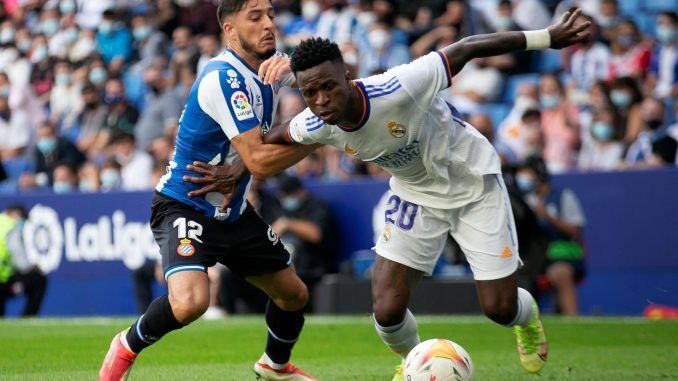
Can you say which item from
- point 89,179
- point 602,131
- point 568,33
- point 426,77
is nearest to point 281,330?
point 426,77

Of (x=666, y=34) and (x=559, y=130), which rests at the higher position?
(x=666, y=34)

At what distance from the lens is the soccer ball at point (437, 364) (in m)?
6.70

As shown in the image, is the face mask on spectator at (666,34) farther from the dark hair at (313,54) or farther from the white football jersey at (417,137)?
the dark hair at (313,54)

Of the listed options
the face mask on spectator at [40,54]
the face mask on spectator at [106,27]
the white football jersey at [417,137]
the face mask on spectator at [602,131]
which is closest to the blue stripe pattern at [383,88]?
the white football jersey at [417,137]

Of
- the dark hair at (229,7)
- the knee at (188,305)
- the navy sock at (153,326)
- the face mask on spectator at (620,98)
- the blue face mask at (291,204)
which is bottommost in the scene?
the blue face mask at (291,204)

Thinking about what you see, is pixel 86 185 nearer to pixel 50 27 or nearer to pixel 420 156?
pixel 50 27

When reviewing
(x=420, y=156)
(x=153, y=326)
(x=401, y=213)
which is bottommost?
(x=153, y=326)

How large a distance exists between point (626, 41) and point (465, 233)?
884 cm

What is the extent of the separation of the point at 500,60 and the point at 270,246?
9.91m

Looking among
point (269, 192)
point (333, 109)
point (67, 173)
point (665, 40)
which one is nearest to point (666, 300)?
point (665, 40)

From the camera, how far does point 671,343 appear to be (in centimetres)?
1045

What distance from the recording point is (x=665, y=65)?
15.2 m

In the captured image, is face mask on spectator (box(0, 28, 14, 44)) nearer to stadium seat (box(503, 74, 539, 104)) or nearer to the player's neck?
stadium seat (box(503, 74, 539, 104))

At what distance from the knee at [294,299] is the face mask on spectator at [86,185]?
35.2ft
